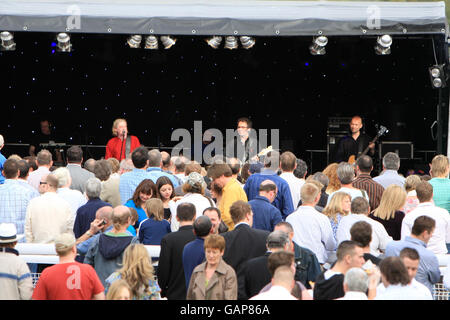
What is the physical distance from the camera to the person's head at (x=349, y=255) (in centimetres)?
534

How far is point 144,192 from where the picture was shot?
7.40m

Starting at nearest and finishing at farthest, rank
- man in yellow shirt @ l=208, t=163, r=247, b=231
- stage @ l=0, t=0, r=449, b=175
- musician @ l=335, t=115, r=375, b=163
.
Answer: man in yellow shirt @ l=208, t=163, r=247, b=231 < musician @ l=335, t=115, r=375, b=163 < stage @ l=0, t=0, r=449, b=175

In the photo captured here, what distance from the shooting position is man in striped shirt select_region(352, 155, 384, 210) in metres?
8.18

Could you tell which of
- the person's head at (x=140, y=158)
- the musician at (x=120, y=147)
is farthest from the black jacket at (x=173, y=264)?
the musician at (x=120, y=147)

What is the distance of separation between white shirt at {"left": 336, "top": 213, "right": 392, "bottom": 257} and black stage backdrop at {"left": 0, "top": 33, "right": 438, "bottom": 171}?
939 centimetres

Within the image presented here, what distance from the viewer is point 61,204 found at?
24.1 feet

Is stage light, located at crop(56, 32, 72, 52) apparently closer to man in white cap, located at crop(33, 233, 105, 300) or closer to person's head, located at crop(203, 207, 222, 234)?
person's head, located at crop(203, 207, 222, 234)

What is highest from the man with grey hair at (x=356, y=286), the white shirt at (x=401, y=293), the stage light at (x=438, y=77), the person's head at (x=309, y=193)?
the stage light at (x=438, y=77)

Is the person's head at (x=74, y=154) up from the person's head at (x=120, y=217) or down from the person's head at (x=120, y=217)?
up

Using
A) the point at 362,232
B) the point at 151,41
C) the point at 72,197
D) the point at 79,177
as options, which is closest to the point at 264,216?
the point at 362,232

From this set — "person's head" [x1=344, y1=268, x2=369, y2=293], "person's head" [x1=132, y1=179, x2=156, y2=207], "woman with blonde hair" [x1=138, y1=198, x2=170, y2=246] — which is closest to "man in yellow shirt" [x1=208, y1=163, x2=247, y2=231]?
"person's head" [x1=132, y1=179, x2=156, y2=207]

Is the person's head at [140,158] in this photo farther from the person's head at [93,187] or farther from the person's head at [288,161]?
the person's head at [288,161]

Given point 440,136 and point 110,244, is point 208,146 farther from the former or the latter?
point 110,244
